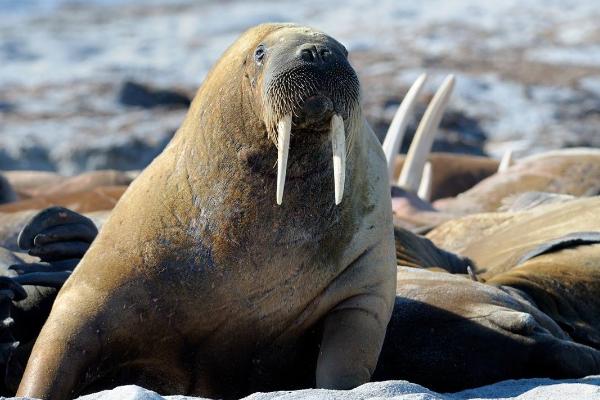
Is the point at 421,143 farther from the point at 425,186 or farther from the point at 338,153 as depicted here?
the point at 338,153

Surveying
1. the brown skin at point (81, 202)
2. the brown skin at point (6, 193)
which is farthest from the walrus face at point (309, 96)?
the brown skin at point (6, 193)

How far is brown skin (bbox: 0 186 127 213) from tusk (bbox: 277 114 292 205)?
19.4 feet

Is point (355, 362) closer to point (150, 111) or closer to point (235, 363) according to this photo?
point (235, 363)

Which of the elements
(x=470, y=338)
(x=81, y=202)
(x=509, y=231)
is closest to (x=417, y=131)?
(x=81, y=202)

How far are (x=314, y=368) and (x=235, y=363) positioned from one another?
0.31 m

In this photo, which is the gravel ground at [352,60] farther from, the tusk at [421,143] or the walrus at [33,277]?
the walrus at [33,277]

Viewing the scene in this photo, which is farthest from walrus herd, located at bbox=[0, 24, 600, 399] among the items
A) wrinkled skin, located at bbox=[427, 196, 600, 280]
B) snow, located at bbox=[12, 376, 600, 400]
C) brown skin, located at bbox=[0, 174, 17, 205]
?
brown skin, located at bbox=[0, 174, 17, 205]

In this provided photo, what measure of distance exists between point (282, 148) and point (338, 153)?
0.20 meters

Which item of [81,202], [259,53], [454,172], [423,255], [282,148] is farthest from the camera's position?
[454,172]

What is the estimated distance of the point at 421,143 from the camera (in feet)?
40.1

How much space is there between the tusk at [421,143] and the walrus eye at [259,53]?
273 inches

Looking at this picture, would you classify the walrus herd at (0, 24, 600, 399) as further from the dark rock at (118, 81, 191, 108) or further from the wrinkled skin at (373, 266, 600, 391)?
the dark rock at (118, 81, 191, 108)

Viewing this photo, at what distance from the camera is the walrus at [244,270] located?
16.0ft

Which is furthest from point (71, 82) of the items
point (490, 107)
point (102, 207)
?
point (102, 207)
